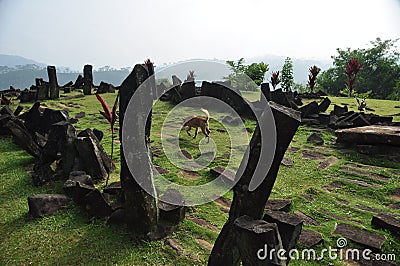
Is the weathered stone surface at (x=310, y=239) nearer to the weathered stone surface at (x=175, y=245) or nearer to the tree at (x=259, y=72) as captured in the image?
the weathered stone surface at (x=175, y=245)

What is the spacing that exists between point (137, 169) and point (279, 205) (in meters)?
2.26

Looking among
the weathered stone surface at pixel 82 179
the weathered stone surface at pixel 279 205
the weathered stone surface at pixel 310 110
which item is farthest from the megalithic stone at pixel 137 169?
the weathered stone surface at pixel 310 110

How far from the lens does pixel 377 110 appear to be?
13.3 metres

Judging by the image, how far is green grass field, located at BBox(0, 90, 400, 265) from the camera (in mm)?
3490

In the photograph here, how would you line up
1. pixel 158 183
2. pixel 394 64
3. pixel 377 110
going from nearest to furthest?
1. pixel 158 183
2. pixel 377 110
3. pixel 394 64

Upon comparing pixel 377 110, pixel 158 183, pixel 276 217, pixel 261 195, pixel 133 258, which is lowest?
pixel 133 258

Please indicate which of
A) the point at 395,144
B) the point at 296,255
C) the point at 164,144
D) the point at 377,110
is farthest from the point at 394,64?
the point at 296,255

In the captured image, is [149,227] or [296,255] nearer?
[296,255]

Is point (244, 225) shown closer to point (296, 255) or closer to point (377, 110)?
point (296, 255)

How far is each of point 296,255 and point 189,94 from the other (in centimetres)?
1169

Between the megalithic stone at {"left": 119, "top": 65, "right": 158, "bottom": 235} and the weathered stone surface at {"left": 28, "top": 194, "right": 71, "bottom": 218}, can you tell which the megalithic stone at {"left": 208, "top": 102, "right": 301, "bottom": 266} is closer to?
the megalithic stone at {"left": 119, "top": 65, "right": 158, "bottom": 235}

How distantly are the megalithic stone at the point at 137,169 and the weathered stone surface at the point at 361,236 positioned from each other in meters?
2.55

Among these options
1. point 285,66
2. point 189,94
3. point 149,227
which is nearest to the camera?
point 149,227

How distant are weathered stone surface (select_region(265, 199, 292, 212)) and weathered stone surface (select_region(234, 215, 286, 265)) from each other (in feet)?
6.53
